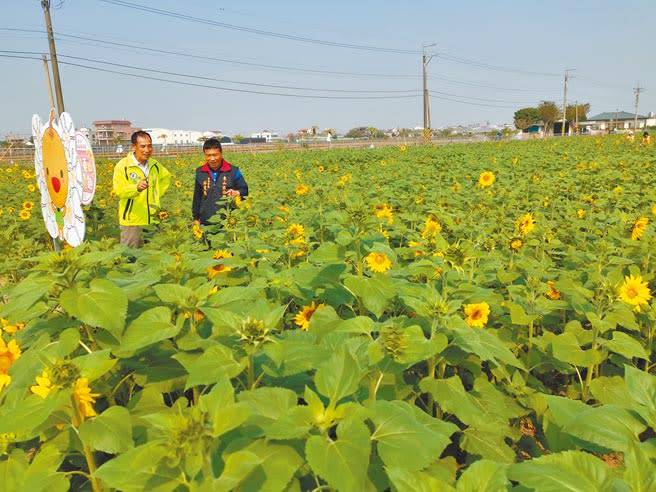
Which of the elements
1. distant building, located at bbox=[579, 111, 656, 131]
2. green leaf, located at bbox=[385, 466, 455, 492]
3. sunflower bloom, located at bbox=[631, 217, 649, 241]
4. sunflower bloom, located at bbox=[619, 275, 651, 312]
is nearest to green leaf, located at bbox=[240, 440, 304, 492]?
green leaf, located at bbox=[385, 466, 455, 492]

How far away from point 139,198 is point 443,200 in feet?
11.1

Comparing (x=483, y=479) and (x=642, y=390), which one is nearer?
(x=483, y=479)

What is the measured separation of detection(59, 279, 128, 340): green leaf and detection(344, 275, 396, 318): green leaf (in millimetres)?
849

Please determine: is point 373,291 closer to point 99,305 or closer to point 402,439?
point 402,439

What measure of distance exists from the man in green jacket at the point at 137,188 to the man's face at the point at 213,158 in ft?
1.79

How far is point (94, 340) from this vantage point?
1.57 m

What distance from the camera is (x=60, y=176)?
10.3 ft

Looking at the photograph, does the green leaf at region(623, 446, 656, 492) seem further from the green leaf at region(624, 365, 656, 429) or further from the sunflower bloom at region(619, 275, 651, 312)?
the sunflower bloom at region(619, 275, 651, 312)

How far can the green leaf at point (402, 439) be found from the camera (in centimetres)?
112

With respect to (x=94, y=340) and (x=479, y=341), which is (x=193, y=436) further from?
(x=479, y=341)

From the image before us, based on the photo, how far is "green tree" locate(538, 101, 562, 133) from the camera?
277ft

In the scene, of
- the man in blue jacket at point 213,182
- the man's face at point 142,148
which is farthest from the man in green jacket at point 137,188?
the man in blue jacket at point 213,182

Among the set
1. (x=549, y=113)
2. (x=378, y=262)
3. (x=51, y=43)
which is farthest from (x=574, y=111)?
(x=378, y=262)

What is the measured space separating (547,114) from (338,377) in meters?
94.9
